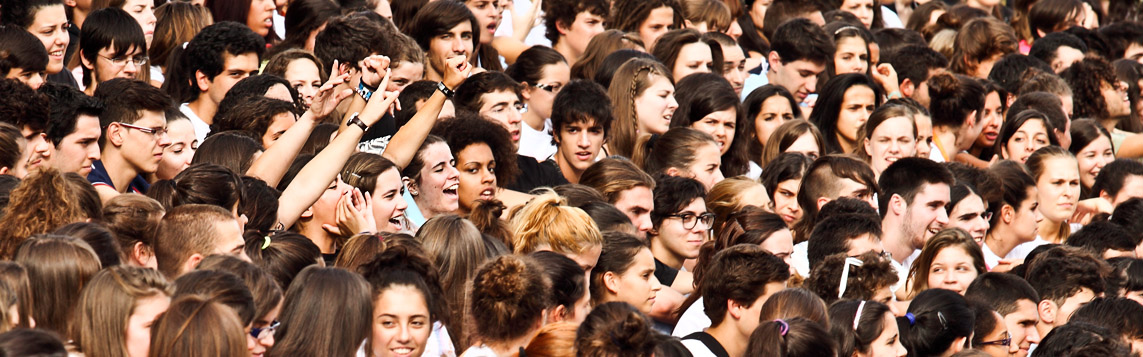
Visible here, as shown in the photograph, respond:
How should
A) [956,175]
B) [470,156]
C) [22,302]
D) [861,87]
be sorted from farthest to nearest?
[861,87], [956,175], [470,156], [22,302]

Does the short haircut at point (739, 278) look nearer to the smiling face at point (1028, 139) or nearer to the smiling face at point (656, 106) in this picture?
the smiling face at point (656, 106)

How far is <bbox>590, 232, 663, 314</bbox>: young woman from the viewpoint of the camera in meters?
7.00

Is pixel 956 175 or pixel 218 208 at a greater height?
pixel 218 208

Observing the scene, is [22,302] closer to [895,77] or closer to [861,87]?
[861,87]

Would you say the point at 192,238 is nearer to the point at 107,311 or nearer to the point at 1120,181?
the point at 107,311

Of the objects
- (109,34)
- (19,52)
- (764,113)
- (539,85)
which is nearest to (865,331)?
(19,52)

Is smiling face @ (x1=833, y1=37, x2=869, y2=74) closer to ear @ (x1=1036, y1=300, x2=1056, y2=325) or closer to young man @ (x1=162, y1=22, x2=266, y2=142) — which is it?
ear @ (x1=1036, y1=300, x2=1056, y2=325)

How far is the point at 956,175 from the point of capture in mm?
9758

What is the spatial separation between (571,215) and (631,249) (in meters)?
0.35

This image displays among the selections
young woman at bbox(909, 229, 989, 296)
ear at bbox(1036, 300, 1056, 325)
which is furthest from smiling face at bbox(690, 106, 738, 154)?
ear at bbox(1036, 300, 1056, 325)

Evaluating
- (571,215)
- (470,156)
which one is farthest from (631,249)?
(470,156)

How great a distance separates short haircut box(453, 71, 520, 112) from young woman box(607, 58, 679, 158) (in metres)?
1.01

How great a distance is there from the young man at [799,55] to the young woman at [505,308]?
6.31m

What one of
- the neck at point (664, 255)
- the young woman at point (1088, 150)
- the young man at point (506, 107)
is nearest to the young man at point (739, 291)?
the neck at point (664, 255)
